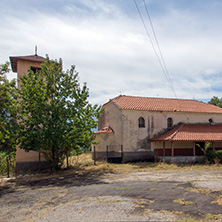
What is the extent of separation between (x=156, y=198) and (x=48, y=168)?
556 inches

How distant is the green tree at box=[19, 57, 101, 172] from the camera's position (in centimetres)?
1745

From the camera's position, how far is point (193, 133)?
2508 cm

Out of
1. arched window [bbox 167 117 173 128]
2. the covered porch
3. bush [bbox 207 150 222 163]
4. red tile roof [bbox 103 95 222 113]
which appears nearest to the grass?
the covered porch

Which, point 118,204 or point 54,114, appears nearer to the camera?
point 118,204

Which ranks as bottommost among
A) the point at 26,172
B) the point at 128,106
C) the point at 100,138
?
Answer: the point at 26,172

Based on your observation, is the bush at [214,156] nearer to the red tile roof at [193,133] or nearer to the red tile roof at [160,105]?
the red tile roof at [193,133]

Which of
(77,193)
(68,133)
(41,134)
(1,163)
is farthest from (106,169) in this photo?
(1,163)

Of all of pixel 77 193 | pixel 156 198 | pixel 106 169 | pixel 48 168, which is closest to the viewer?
pixel 156 198

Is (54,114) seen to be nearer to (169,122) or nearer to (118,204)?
(118,204)

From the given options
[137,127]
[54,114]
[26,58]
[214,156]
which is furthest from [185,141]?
[26,58]

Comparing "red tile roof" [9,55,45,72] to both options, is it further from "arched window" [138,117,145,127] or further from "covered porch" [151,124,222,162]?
"covered porch" [151,124,222,162]

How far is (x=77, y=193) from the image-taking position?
11.1 meters

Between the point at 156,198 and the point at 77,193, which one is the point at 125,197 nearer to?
the point at 156,198

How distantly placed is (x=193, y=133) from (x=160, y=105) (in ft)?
16.7
